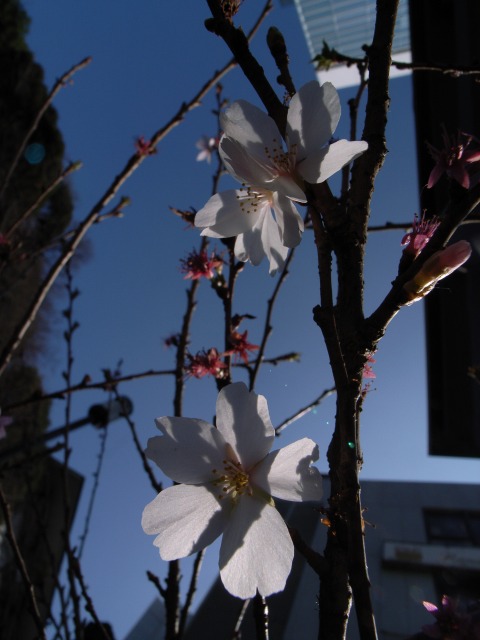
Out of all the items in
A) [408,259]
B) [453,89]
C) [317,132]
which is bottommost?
[408,259]

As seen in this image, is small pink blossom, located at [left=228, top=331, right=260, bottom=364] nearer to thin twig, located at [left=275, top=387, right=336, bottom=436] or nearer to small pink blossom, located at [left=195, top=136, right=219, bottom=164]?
thin twig, located at [left=275, top=387, right=336, bottom=436]

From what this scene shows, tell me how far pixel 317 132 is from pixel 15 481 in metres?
8.92

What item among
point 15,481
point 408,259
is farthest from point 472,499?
point 15,481

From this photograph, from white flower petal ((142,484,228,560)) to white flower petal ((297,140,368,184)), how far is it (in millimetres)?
492

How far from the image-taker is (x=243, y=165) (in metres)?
0.85

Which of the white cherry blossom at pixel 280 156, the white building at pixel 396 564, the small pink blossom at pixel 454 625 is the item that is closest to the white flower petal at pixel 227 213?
the white cherry blossom at pixel 280 156

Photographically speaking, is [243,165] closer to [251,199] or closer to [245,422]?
[251,199]

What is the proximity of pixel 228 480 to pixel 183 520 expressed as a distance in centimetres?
8

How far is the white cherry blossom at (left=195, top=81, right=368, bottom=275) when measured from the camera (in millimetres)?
767

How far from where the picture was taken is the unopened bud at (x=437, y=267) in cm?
58

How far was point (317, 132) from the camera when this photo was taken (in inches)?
31.2

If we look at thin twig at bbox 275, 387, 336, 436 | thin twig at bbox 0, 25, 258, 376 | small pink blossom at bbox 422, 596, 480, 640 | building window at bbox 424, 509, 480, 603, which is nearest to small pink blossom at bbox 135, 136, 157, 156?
thin twig at bbox 0, 25, 258, 376

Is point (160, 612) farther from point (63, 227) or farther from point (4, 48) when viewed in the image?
point (4, 48)

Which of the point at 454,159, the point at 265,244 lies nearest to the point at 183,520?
the point at 265,244
